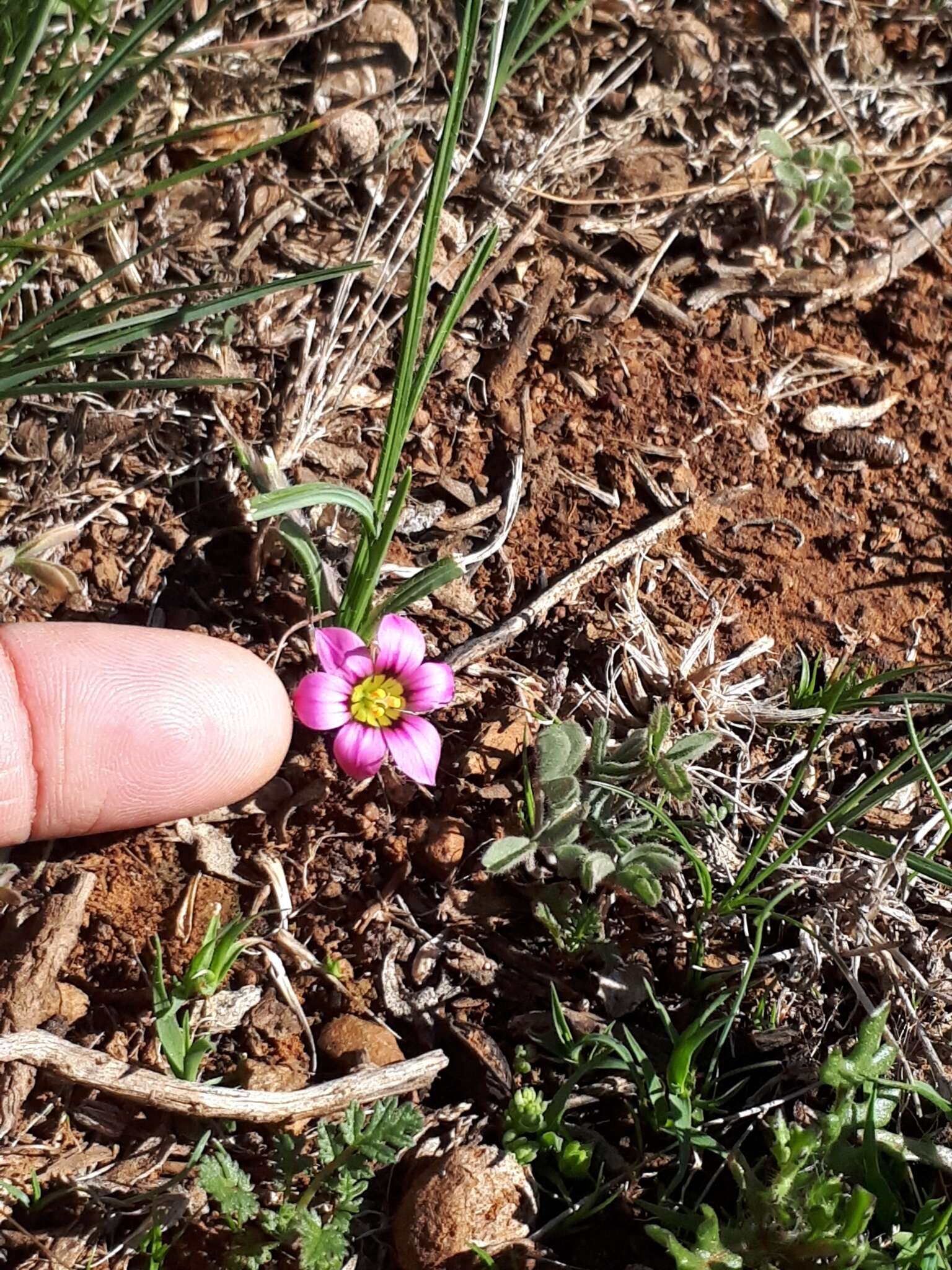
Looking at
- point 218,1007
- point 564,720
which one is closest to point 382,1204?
point 218,1007

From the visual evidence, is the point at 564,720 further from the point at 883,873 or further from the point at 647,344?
the point at 647,344

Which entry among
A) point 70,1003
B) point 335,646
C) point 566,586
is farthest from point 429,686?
point 70,1003

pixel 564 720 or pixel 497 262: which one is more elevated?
pixel 497 262

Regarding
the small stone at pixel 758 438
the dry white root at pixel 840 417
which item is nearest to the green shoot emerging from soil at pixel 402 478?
the small stone at pixel 758 438

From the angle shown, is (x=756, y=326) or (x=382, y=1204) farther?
(x=756, y=326)

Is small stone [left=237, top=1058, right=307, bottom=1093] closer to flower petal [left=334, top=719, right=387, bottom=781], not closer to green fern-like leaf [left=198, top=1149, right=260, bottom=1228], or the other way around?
green fern-like leaf [left=198, top=1149, right=260, bottom=1228]

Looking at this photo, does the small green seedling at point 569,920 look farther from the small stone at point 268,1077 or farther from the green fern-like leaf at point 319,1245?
the green fern-like leaf at point 319,1245
